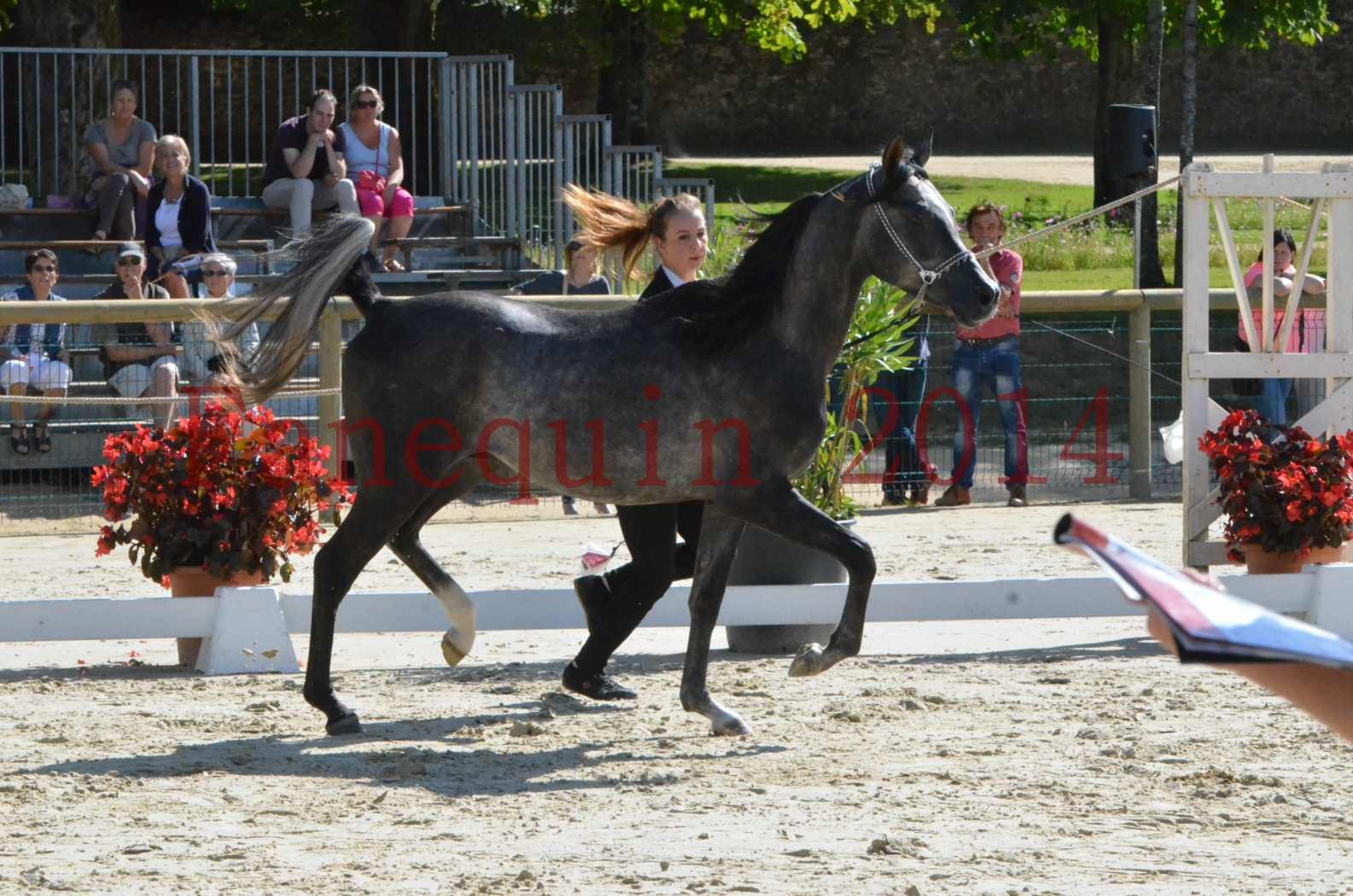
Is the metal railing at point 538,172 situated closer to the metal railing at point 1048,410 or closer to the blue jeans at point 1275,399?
the metal railing at point 1048,410

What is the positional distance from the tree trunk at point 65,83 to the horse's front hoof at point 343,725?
11163 millimetres

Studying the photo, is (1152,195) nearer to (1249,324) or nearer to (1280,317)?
(1280,317)

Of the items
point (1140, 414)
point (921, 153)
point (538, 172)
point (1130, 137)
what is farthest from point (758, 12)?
point (921, 153)

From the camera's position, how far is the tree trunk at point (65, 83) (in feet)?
53.2

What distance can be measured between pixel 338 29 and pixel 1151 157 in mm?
17121

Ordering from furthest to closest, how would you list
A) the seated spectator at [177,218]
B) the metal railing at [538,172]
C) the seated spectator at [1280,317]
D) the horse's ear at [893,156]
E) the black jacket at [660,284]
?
the metal railing at [538,172] < the seated spectator at [177,218] < the seated spectator at [1280,317] < the black jacket at [660,284] < the horse's ear at [893,156]

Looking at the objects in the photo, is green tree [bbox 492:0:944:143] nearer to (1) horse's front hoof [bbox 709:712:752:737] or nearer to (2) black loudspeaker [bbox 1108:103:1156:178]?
(2) black loudspeaker [bbox 1108:103:1156:178]

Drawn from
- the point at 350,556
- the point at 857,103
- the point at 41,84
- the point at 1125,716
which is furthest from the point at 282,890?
the point at 857,103

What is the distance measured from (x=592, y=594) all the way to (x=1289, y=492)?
2777mm

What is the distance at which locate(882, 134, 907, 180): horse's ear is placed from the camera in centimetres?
573

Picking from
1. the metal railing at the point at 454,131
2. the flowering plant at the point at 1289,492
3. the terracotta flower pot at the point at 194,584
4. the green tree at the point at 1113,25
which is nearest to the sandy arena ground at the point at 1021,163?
the green tree at the point at 1113,25

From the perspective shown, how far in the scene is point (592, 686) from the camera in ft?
21.3

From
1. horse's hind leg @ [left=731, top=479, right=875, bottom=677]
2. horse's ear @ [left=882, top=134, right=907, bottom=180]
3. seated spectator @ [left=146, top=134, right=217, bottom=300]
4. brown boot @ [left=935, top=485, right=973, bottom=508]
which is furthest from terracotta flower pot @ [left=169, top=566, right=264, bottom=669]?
seated spectator @ [left=146, top=134, right=217, bottom=300]

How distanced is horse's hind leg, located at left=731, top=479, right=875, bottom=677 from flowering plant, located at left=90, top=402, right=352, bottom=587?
1857 mm
